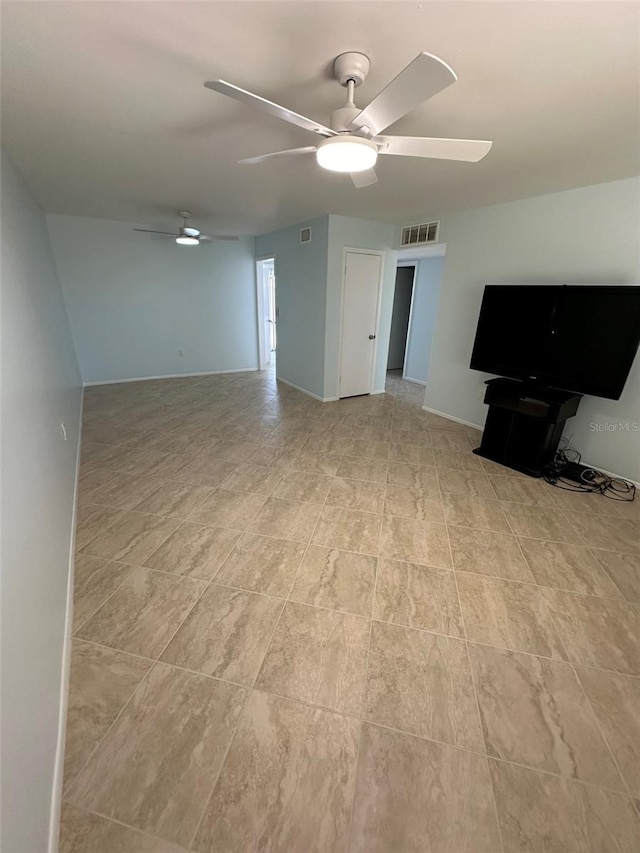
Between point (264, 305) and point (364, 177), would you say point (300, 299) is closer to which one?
point (264, 305)

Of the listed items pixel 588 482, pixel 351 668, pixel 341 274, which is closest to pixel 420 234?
pixel 341 274

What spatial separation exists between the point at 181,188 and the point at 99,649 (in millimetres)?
3655

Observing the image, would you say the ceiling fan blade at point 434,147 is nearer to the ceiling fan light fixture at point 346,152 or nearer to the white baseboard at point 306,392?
the ceiling fan light fixture at point 346,152

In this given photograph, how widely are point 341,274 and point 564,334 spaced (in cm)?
267

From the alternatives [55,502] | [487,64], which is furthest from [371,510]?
[487,64]

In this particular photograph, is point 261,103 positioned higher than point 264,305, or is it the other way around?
point 261,103

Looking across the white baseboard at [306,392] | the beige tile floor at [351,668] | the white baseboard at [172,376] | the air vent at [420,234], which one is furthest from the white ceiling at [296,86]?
the white baseboard at [172,376]

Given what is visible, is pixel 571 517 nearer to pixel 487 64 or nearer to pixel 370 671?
pixel 370 671

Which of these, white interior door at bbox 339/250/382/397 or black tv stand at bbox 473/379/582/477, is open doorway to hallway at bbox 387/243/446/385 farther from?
black tv stand at bbox 473/379/582/477

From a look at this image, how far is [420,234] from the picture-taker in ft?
13.6

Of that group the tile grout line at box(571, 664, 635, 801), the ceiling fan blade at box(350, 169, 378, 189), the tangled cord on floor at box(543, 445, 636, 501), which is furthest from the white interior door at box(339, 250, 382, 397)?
the tile grout line at box(571, 664, 635, 801)

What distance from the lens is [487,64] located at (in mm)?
1373

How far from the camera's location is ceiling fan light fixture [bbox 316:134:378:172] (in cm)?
140

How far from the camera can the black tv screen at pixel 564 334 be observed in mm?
2420
